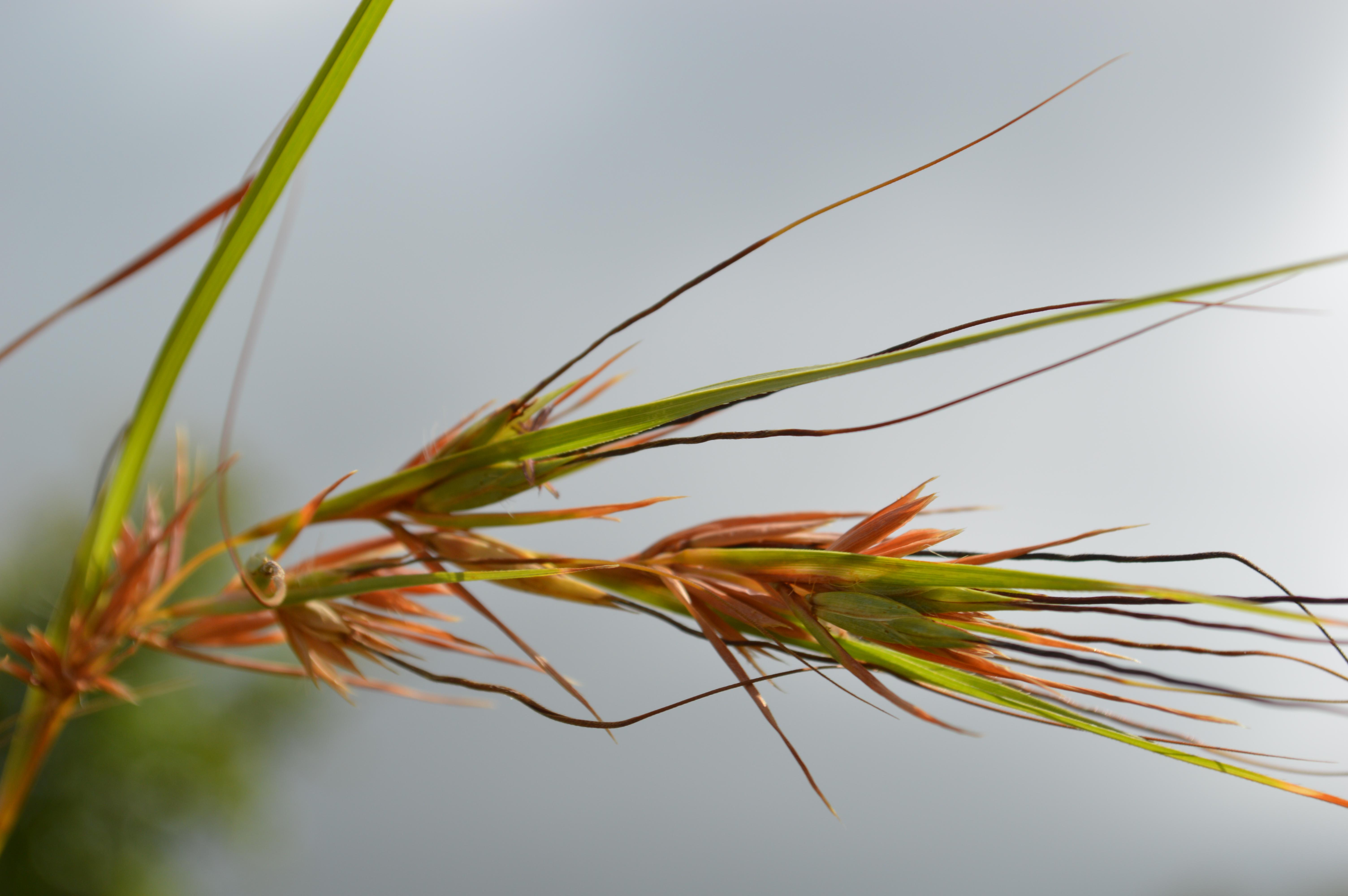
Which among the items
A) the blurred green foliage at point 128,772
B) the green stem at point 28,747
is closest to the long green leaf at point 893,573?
the green stem at point 28,747

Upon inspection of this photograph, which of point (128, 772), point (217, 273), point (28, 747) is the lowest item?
point (128, 772)

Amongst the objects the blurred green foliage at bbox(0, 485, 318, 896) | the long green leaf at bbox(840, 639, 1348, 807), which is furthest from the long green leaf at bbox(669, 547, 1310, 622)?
the blurred green foliage at bbox(0, 485, 318, 896)

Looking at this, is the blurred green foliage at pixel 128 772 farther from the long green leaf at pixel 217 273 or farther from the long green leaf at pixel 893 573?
the long green leaf at pixel 893 573

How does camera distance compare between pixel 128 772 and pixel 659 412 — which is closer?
pixel 659 412

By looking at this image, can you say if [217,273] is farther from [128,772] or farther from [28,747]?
[128,772]

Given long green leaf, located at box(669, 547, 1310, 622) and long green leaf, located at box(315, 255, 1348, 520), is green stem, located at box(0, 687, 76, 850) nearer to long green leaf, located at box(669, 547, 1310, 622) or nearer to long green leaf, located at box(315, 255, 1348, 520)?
long green leaf, located at box(315, 255, 1348, 520)

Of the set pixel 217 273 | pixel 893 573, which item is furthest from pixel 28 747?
pixel 893 573
